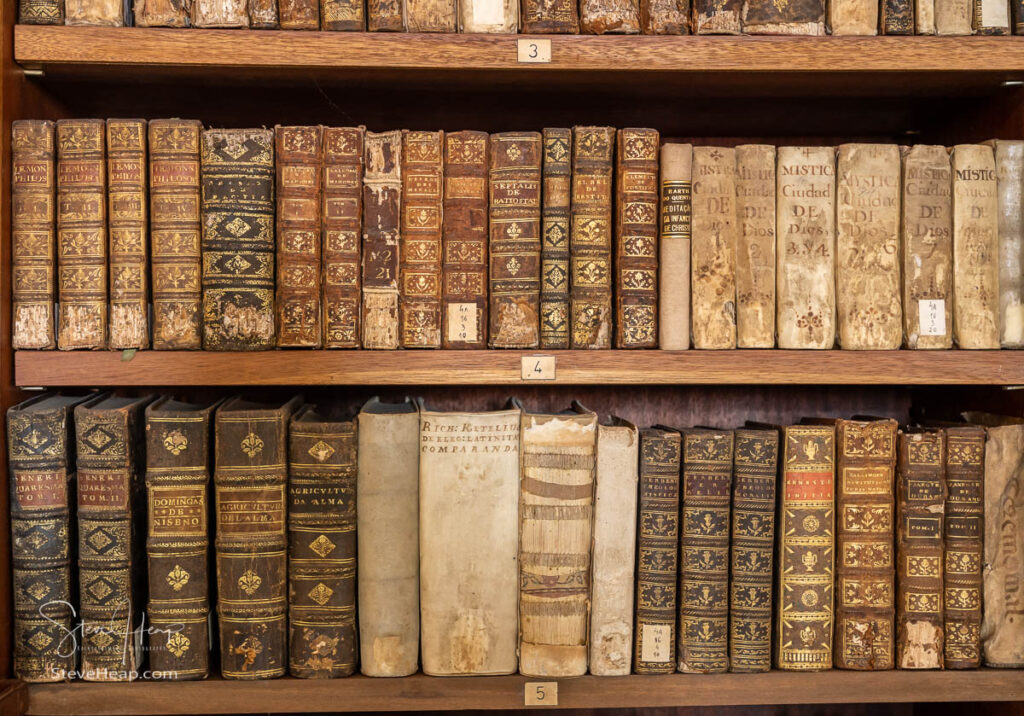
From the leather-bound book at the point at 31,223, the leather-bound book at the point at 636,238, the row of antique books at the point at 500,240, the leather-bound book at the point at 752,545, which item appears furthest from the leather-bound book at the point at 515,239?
the leather-bound book at the point at 31,223

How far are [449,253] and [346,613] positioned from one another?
18.8 inches

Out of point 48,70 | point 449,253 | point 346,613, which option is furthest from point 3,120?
point 346,613

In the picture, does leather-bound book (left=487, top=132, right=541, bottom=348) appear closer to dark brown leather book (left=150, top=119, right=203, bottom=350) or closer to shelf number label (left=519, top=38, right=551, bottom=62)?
shelf number label (left=519, top=38, right=551, bottom=62)

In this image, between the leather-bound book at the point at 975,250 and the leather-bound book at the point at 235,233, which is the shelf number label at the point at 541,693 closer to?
the leather-bound book at the point at 235,233

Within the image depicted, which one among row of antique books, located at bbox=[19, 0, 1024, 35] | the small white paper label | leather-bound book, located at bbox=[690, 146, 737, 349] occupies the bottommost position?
the small white paper label

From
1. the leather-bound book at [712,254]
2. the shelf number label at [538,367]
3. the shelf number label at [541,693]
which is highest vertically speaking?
the leather-bound book at [712,254]

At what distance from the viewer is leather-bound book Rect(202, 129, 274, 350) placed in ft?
3.11

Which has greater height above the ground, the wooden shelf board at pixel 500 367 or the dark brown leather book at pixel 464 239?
the dark brown leather book at pixel 464 239

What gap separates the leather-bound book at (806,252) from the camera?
1002 millimetres

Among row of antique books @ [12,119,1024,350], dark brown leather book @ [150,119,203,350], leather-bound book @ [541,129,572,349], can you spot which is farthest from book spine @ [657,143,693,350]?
dark brown leather book @ [150,119,203,350]

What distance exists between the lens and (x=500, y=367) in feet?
3.19

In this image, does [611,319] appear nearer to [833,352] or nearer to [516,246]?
[516,246]

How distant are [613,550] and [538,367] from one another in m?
0.26

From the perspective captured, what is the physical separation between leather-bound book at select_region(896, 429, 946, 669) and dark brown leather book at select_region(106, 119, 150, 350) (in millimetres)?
992
